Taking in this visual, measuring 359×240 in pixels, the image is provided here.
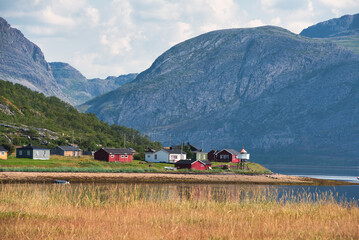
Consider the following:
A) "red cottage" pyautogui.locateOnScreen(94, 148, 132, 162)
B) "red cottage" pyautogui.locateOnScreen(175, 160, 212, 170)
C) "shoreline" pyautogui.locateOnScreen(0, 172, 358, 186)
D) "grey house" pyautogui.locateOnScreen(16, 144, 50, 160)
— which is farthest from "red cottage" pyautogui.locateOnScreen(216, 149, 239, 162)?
"grey house" pyautogui.locateOnScreen(16, 144, 50, 160)

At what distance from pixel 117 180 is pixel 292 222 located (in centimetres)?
7106

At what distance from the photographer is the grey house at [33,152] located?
118944 millimetres

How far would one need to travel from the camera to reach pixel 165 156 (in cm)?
14562

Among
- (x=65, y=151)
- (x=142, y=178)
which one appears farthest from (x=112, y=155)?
(x=142, y=178)

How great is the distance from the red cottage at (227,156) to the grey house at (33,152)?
6291 cm

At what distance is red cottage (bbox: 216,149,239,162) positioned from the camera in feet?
521

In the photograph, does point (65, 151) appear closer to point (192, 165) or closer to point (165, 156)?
point (165, 156)

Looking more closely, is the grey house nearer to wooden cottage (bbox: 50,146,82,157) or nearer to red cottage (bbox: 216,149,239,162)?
wooden cottage (bbox: 50,146,82,157)

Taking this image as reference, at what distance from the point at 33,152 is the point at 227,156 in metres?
67.8

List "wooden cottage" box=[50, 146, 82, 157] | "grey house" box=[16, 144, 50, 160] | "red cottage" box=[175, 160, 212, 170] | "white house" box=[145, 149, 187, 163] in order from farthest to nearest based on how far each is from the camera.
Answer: "white house" box=[145, 149, 187, 163]
"wooden cottage" box=[50, 146, 82, 157]
"red cottage" box=[175, 160, 212, 170]
"grey house" box=[16, 144, 50, 160]

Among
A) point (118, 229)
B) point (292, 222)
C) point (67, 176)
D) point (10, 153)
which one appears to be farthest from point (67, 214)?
point (10, 153)

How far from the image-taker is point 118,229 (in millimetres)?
19969

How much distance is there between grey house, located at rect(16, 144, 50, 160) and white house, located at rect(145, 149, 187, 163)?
3652cm

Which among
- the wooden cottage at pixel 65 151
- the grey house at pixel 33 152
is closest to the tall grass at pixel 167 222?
the grey house at pixel 33 152
